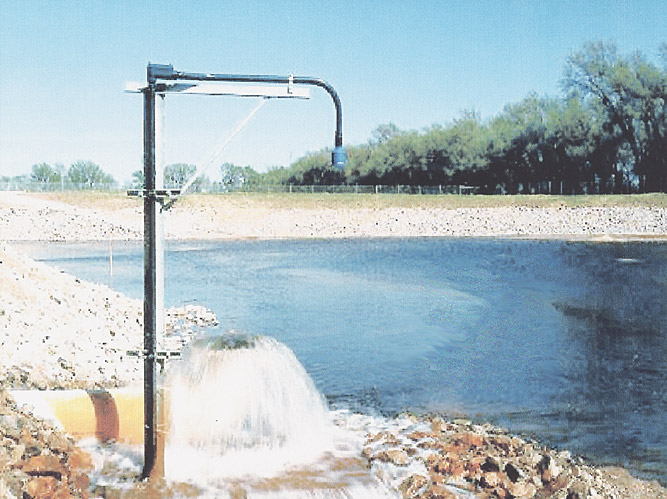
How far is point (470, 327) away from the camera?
18.1m

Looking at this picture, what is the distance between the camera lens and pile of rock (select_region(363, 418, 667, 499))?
7.78 m

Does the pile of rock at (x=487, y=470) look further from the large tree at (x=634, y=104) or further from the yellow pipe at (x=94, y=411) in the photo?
the large tree at (x=634, y=104)

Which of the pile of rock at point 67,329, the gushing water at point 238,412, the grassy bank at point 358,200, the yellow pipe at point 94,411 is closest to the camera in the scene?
the yellow pipe at point 94,411

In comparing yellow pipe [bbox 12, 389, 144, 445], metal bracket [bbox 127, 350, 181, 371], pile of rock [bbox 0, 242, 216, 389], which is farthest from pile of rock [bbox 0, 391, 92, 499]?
pile of rock [bbox 0, 242, 216, 389]

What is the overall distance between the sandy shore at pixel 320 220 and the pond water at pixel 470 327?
12.9 meters

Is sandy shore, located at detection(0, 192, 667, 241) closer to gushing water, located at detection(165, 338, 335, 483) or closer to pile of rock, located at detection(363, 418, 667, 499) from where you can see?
gushing water, located at detection(165, 338, 335, 483)

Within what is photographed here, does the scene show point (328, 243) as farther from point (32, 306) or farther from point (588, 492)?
point (588, 492)

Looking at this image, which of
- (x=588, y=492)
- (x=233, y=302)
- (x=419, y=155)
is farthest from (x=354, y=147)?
(x=588, y=492)

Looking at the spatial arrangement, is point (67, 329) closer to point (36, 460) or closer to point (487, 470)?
point (36, 460)

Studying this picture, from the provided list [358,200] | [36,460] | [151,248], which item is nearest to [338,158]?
[151,248]

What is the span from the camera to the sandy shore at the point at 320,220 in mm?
50438

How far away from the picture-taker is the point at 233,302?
21.9 meters

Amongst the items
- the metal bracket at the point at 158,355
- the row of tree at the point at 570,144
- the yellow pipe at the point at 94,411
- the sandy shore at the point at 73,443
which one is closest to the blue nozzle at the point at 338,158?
the metal bracket at the point at 158,355

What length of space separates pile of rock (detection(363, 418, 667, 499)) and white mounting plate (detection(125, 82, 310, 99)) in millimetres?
3811
